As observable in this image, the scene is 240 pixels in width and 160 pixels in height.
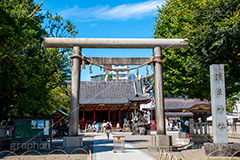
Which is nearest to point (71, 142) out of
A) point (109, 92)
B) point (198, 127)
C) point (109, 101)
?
point (198, 127)

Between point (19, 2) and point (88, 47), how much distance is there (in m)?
10.9

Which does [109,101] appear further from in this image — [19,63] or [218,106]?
[218,106]

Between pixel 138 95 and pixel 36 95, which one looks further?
pixel 138 95

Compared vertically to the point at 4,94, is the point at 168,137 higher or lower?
lower

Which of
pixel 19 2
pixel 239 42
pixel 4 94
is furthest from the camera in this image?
pixel 19 2

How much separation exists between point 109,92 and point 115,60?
31061mm

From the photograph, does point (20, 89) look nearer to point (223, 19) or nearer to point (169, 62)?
point (169, 62)

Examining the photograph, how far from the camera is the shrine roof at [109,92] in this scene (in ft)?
136

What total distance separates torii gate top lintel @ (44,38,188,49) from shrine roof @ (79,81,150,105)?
87.0 feet

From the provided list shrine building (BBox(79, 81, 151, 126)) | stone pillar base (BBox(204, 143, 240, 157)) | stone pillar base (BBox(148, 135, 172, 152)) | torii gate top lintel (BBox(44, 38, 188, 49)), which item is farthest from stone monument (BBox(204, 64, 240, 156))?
shrine building (BBox(79, 81, 151, 126))

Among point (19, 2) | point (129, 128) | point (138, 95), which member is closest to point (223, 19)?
point (19, 2)

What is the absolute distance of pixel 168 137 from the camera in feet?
42.7

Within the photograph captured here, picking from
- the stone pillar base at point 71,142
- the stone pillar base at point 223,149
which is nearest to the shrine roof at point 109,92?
the stone pillar base at point 71,142

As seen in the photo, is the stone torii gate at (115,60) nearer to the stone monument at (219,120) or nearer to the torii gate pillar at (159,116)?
the torii gate pillar at (159,116)
